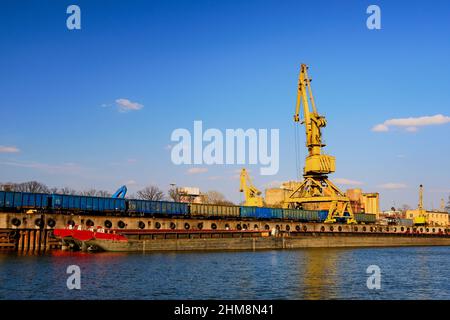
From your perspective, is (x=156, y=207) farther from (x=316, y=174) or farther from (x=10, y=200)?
(x=316, y=174)

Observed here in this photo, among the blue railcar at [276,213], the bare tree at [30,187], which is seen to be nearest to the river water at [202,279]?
the blue railcar at [276,213]

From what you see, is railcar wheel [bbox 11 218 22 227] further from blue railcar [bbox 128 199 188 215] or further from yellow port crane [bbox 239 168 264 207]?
yellow port crane [bbox 239 168 264 207]

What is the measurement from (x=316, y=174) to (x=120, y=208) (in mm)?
55258

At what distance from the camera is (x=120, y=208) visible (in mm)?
73125

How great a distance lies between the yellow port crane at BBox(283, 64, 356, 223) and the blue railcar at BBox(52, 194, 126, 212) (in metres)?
52.8

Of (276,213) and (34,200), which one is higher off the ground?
(34,200)

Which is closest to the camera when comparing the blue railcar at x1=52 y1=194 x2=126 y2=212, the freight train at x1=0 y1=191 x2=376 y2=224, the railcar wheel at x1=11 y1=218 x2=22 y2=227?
the railcar wheel at x1=11 y1=218 x2=22 y2=227

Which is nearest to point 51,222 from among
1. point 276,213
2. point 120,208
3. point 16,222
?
point 16,222

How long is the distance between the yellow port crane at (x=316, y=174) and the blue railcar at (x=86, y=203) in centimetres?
5276

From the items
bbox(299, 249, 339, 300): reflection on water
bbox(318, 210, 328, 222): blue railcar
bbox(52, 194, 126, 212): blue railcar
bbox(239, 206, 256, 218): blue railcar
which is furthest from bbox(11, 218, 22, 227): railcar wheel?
bbox(318, 210, 328, 222): blue railcar

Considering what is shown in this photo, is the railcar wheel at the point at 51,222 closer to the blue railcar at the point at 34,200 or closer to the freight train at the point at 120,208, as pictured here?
the freight train at the point at 120,208

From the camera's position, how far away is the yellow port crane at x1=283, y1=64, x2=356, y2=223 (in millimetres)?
108500

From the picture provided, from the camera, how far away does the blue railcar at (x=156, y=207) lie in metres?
75.5

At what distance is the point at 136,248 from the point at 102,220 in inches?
344
